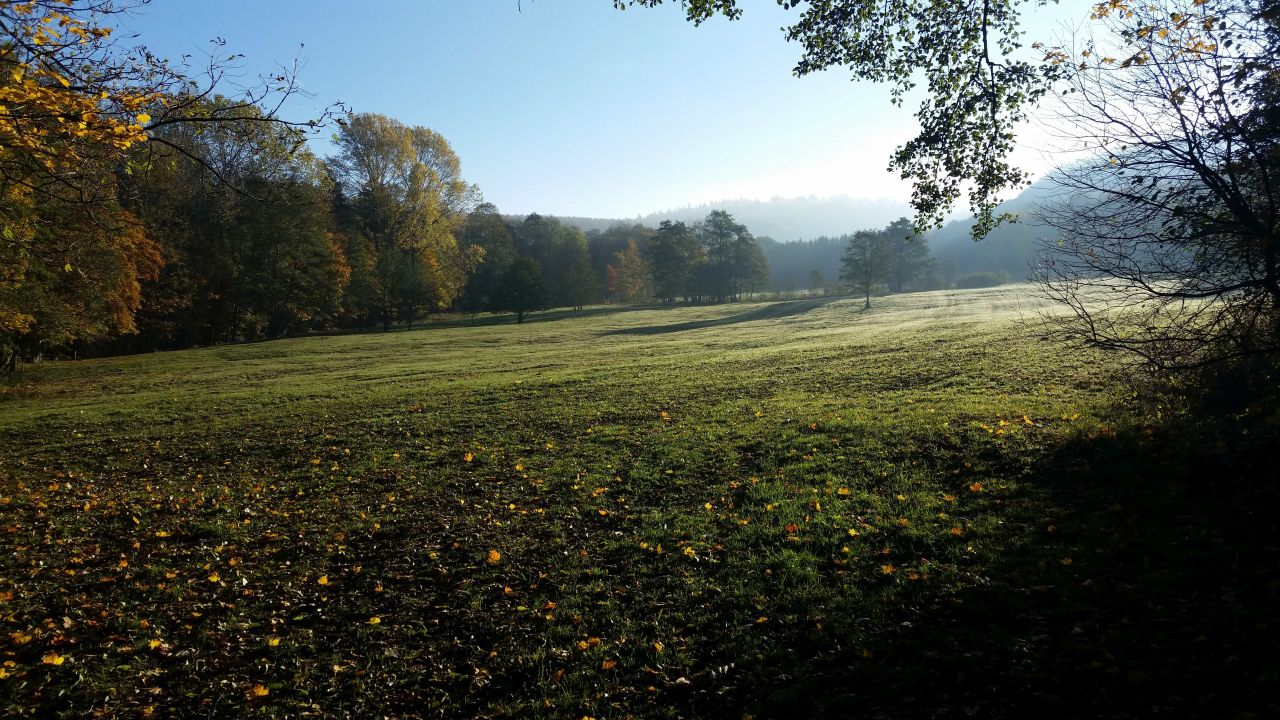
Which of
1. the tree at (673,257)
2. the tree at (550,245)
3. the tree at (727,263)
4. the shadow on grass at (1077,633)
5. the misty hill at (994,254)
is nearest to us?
the shadow on grass at (1077,633)

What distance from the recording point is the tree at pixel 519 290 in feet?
211

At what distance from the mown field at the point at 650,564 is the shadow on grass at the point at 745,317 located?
3318 centimetres

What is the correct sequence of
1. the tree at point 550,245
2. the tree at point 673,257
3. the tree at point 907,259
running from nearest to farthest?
the tree at point 673,257
the tree at point 550,245
the tree at point 907,259

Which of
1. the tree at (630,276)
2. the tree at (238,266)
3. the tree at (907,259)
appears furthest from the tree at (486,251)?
the tree at (907,259)

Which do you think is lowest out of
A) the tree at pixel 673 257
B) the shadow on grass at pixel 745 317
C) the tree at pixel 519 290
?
the shadow on grass at pixel 745 317

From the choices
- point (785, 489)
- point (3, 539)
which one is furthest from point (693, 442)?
point (3, 539)

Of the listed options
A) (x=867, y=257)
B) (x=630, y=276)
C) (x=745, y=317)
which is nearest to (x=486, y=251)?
(x=630, y=276)

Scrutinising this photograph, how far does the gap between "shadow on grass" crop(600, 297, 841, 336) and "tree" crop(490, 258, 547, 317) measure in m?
18.4

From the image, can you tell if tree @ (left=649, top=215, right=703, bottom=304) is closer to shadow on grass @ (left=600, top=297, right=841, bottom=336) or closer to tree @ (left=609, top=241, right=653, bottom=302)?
tree @ (left=609, top=241, right=653, bottom=302)

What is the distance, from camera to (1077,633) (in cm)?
522

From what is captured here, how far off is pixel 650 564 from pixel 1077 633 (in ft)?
14.3

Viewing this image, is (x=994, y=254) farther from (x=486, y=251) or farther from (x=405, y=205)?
(x=405, y=205)

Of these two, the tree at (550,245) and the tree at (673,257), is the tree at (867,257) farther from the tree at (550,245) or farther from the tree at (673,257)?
the tree at (550,245)

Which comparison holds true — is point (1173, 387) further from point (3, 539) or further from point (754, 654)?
point (3, 539)
